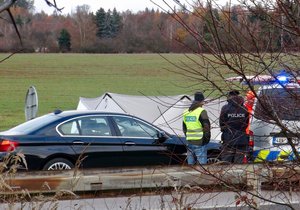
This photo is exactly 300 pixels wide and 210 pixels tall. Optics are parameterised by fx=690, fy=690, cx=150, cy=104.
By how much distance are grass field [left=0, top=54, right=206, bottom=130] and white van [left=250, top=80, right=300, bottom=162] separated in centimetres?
1907

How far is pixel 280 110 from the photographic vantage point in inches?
136

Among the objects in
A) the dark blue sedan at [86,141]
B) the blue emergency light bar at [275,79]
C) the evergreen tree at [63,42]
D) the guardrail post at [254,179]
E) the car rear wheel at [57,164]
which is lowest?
the car rear wheel at [57,164]

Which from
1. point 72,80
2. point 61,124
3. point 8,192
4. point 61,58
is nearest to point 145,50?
point 8,192

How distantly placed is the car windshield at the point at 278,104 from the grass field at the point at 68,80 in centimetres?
1916

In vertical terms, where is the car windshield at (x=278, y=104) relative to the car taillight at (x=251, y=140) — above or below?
above

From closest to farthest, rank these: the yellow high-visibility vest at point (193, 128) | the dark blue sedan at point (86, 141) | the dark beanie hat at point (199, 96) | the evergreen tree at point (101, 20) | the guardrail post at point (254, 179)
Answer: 1. the dark beanie hat at point (199, 96)
2. the guardrail post at point (254, 179)
3. the evergreen tree at point (101, 20)
4. the dark blue sedan at point (86, 141)
5. the yellow high-visibility vest at point (193, 128)

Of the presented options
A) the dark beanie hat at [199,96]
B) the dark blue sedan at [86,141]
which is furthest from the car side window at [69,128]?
the dark beanie hat at [199,96]

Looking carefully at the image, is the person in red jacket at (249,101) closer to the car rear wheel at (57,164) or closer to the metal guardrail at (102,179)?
the metal guardrail at (102,179)

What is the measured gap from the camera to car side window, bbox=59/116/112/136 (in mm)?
11648

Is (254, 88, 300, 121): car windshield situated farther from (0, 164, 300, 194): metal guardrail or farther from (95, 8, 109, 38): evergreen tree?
(0, 164, 300, 194): metal guardrail

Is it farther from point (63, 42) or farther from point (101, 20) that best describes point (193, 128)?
point (101, 20)

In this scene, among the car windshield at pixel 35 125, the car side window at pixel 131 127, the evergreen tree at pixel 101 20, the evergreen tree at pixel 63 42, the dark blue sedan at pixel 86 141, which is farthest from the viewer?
the car side window at pixel 131 127

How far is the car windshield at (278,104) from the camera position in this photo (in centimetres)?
339

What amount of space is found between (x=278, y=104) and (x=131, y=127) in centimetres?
866
